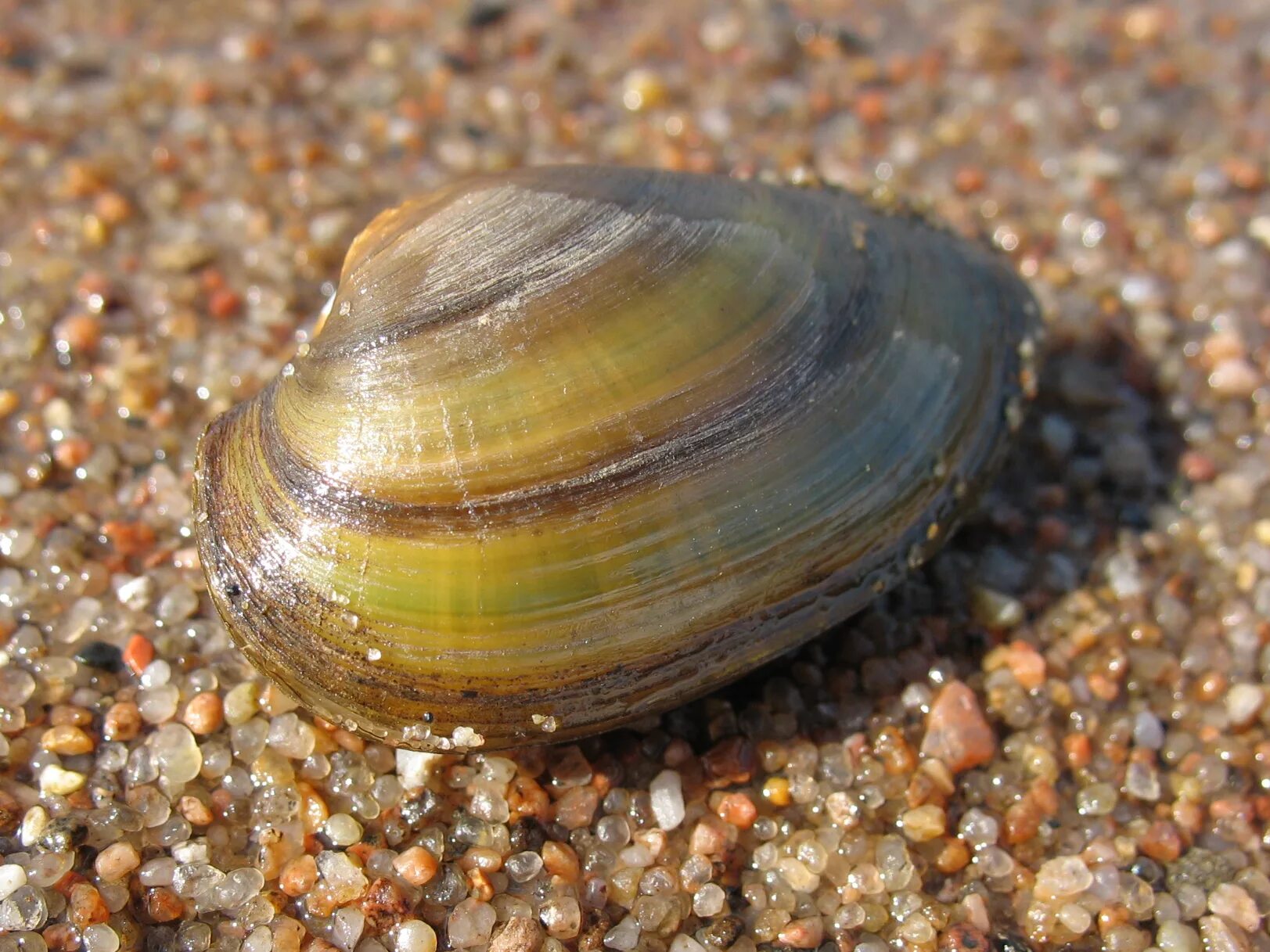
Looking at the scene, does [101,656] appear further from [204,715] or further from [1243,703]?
[1243,703]

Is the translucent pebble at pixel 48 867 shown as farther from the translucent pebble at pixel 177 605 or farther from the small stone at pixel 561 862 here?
the small stone at pixel 561 862

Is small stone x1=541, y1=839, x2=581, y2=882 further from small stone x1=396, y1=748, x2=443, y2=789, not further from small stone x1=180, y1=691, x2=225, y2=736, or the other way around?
small stone x1=180, y1=691, x2=225, y2=736

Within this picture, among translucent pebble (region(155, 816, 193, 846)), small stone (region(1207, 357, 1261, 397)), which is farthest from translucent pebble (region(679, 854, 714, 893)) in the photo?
small stone (region(1207, 357, 1261, 397))

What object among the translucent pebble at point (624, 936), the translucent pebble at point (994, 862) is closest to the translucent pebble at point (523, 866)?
the translucent pebble at point (624, 936)

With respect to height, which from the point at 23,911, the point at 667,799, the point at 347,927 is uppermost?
the point at 23,911

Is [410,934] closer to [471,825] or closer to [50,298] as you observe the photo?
[471,825]

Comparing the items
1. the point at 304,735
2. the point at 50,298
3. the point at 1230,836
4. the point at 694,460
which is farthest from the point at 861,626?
the point at 50,298

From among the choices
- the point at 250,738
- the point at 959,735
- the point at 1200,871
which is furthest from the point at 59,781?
the point at 1200,871
